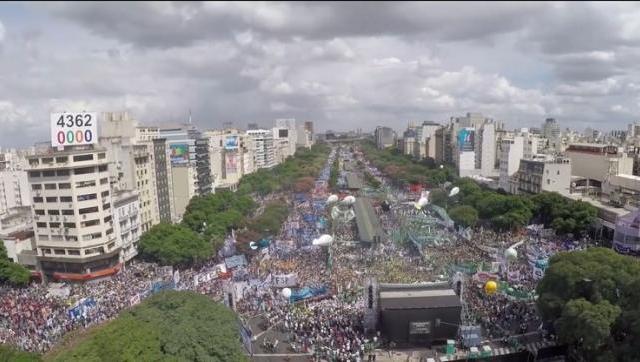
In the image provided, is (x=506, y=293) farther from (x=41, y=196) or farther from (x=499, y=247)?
(x=41, y=196)

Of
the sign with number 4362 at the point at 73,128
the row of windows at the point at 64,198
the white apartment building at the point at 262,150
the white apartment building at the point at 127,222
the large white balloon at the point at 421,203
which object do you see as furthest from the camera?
the white apartment building at the point at 262,150

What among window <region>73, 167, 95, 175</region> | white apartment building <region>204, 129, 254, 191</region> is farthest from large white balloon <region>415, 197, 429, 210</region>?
white apartment building <region>204, 129, 254, 191</region>

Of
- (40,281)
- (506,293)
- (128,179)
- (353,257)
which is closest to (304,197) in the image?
(128,179)

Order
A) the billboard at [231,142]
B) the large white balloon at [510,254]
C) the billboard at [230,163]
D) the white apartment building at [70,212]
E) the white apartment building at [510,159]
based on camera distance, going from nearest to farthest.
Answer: the large white balloon at [510,254] → the white apartment building at [70,212] → the white apartment building at [510,159] → the billboard at [230,163] → the billboard at [231,142]

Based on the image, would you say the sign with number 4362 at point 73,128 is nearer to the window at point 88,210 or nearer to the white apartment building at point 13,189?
the window at point 88,210

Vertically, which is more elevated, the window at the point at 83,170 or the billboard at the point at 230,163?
the window at the point at 83,170

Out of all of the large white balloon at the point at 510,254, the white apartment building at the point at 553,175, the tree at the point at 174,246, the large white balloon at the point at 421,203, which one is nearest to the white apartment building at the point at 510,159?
the white apartment building at the point at 553,175

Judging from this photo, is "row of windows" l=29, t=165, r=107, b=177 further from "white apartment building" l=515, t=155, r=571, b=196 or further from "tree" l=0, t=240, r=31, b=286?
"white apartment building" l=515, t=155, r=571, b=196

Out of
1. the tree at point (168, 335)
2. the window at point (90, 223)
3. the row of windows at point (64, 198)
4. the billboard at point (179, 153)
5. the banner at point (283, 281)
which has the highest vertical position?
the billboard at point (179, 153)
